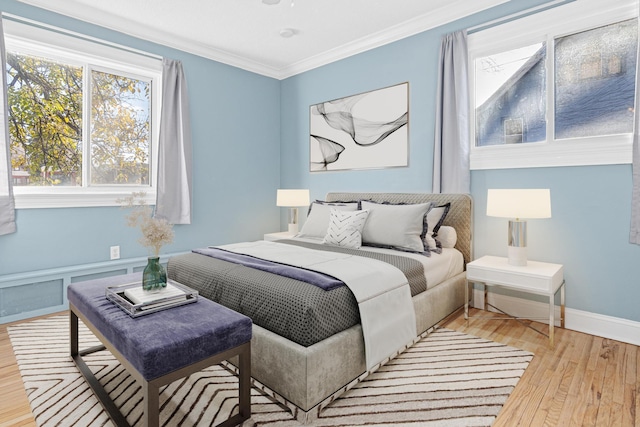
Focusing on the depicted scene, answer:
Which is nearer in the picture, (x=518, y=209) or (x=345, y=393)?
(x=345, y=393)

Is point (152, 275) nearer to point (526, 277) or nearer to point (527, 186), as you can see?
point (526, 277)

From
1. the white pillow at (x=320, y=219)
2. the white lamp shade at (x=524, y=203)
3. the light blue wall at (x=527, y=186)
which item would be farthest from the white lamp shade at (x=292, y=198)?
the white lamp shade at (x=524, y=203)

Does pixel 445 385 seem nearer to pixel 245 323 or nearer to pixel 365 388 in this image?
pixel 365 388

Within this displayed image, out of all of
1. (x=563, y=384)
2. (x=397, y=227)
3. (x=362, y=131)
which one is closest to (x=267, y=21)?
(x=362, y=131)

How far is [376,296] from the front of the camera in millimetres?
2014

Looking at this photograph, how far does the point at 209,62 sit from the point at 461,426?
4184 millimetres

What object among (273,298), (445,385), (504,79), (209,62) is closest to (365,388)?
(445,385)

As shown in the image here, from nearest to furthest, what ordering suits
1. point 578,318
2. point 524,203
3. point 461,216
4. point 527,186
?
point 524,203
point 578,318
point 527,186
point 461,216

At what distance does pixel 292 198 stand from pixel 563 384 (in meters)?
3.08

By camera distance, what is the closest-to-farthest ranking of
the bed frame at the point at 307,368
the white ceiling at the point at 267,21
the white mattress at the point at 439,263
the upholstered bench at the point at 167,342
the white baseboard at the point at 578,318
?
the upholstered bench at the point at 167,342 < the bed frame at the point at 307,368 < the white baseboard at the point at 578,318 < the white mattress at the point at 439,263 < the white ceiling at the point at 267,21

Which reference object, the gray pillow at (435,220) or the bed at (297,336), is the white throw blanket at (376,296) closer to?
the bed at (297,336)

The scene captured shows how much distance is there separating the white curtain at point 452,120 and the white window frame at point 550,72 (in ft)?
0.25

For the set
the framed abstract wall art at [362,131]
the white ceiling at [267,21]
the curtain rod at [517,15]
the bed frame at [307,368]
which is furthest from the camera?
the framed abstract wall art at [362,131]

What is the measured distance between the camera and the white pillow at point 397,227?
2.88 m
